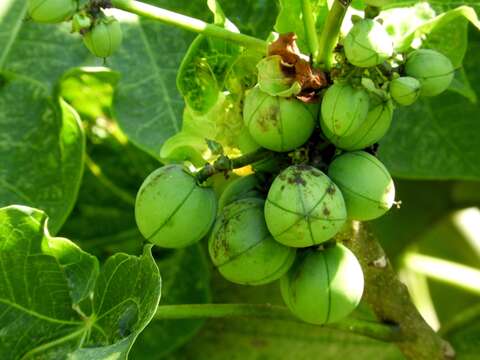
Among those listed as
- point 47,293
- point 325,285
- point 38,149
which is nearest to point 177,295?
point 38,149

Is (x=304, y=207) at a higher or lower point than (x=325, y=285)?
higher

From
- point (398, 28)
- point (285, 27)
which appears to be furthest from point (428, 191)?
point (285, 27)

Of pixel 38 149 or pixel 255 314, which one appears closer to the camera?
pixel 255 314

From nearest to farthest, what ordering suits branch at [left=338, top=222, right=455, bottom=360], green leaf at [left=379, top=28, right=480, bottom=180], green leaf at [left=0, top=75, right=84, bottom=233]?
branch at [left=338, top=222, right=455, bottom=360]
green leaf at [left=0, top=75, right=84, bottom=233]
green leaf at [left=379, top=28, right=480, bottom=180]


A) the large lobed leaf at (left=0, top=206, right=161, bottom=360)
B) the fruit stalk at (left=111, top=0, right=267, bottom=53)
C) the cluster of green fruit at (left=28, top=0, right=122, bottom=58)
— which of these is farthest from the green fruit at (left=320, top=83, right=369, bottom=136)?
the large lobed leaf at (left=0, top=206, right=161, bottom=360)

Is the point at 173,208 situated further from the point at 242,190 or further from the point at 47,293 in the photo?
the point at 47,293

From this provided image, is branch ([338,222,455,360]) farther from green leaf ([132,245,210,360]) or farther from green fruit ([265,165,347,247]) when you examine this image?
green leaf ([132,245,210,360])

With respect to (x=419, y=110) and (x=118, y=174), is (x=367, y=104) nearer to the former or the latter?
(x=419, y=110)
